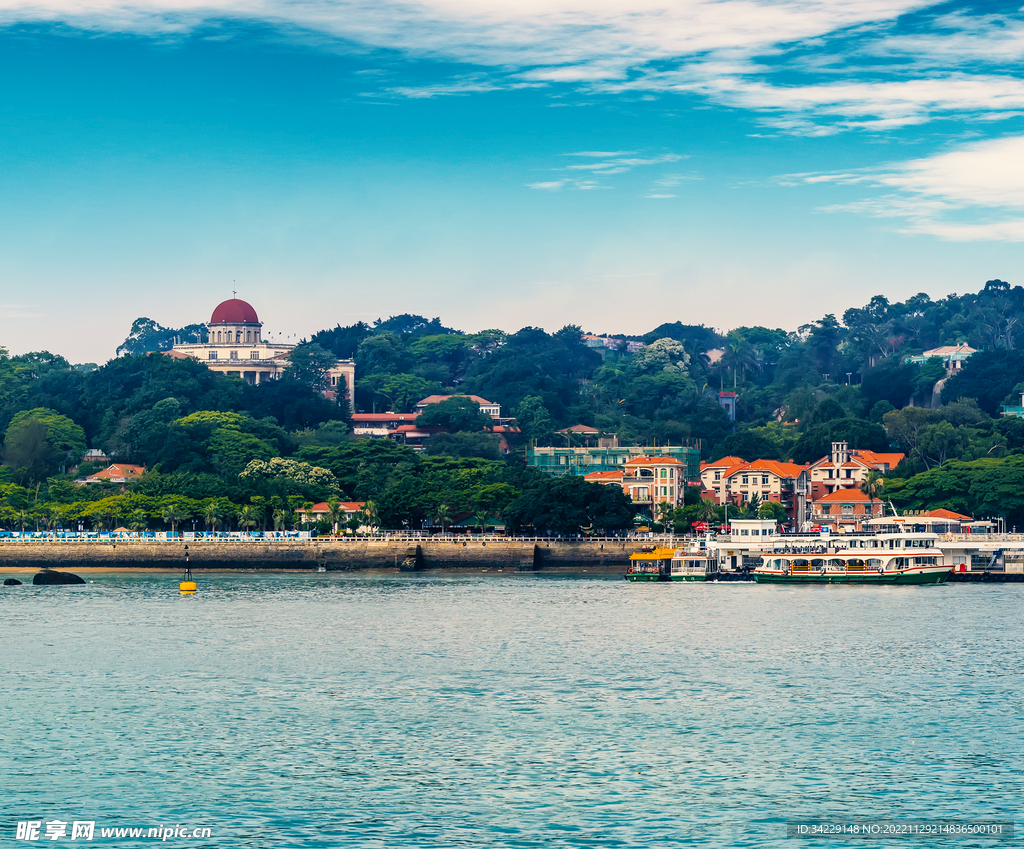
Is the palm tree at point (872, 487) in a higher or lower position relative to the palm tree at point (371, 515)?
higher

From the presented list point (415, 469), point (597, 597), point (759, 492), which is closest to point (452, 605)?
point (597, 597)

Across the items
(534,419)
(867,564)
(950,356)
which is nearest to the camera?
(867,564)

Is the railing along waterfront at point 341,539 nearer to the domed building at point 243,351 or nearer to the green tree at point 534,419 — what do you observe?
the green tree at point 534,419

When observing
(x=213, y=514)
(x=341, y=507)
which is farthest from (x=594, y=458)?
(x=213, y=514)

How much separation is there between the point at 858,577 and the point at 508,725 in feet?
162

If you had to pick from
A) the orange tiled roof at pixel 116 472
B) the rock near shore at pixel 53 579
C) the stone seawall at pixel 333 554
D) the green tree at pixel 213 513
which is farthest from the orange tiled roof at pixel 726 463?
the rock near shore at pixel 53 579

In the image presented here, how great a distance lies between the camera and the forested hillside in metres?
102

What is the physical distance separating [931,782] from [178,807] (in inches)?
526

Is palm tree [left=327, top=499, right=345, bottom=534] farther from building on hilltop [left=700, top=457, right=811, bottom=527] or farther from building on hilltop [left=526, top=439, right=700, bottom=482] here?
building on hilltop [left=700, top=457, right=811, bottom=527]

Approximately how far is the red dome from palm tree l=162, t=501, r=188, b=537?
7362 cm

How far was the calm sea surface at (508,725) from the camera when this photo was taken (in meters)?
24.5

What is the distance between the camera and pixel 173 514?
324 feet

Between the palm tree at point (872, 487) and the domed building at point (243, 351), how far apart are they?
7276 centimetres

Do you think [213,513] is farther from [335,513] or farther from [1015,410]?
[1015,410]
